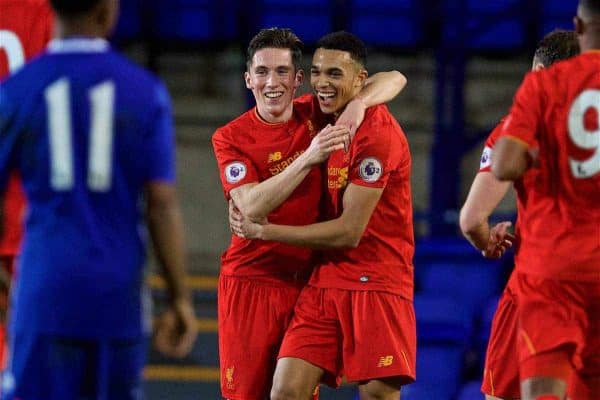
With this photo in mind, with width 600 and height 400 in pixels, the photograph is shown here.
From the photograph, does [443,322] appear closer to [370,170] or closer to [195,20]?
[370,170]

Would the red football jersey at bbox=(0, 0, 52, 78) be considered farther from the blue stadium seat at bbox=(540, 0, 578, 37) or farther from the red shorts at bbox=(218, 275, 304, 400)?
the blue stadium seat at bbox=(540, 0, 578, 37)

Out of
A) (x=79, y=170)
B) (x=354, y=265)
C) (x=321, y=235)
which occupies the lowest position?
(x=354, y=265)

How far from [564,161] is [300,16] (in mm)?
7260

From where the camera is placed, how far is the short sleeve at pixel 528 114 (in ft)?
13.5

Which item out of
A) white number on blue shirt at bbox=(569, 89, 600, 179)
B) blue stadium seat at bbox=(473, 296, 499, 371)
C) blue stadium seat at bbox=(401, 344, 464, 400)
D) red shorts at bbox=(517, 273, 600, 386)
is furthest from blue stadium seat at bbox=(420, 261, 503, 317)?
white number on blue shirt at bbox=(569, 89, 600, 179)

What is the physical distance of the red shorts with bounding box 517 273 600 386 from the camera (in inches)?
165

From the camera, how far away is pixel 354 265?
5371 millimetres

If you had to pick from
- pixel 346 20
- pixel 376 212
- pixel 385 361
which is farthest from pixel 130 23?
pixel 385 361

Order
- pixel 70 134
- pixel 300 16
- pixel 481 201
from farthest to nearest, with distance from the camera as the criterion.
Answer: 1. pixel 300 16
2. pixel 481 201
3. pixel 70 134

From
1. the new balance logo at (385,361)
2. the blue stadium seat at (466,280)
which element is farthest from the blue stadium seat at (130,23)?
the new balance logo at (385,361)

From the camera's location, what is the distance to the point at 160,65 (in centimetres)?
1146

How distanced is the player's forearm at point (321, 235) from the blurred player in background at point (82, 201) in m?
1.50

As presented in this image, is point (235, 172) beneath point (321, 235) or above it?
above

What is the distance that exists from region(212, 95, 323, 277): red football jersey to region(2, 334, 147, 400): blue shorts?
1850 millimetres
